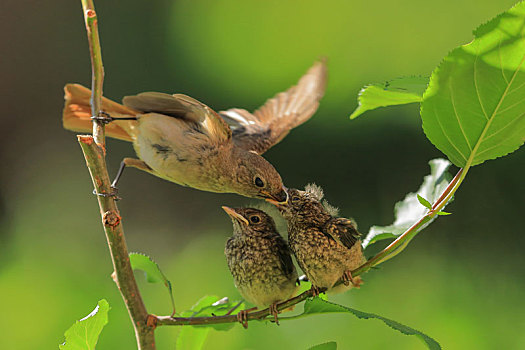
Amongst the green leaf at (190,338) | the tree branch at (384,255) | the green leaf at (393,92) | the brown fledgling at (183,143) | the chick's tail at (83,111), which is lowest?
the green leaf at (190,338)

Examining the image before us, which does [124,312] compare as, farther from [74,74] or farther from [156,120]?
[74,74]

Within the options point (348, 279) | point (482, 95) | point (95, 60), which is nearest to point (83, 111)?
point (95, 60)

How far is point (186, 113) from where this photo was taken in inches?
82.7

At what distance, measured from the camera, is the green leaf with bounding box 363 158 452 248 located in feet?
3.99

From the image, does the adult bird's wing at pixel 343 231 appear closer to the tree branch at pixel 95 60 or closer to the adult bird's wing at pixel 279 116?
the tree branch at pixel 95 60

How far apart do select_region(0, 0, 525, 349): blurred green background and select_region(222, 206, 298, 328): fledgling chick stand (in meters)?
0.74

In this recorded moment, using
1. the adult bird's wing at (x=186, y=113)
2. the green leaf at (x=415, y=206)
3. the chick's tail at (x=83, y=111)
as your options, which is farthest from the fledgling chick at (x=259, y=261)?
the chick's tail at (x=83, y=111)

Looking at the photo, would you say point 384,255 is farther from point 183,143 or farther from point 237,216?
point 183,143

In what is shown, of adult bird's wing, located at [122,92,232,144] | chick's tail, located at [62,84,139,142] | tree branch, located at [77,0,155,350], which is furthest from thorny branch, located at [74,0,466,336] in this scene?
chick's tail, located at [62,84,139,142]

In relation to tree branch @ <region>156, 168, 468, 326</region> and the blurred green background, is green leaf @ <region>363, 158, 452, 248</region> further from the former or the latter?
the blurred green background

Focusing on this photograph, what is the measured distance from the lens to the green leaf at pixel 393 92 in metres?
0.97

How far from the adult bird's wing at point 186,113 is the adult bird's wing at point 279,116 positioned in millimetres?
370

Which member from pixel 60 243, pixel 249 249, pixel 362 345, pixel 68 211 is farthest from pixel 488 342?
pixel 68 211

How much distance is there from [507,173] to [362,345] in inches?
83.8
